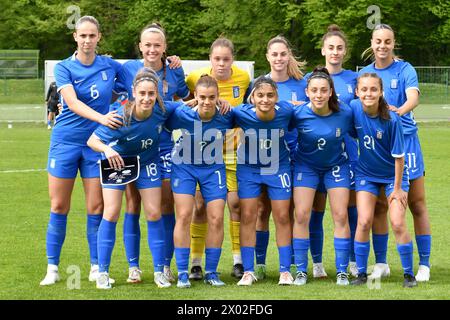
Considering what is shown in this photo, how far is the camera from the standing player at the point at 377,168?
24.6 ft

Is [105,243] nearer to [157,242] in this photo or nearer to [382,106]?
[157,242]

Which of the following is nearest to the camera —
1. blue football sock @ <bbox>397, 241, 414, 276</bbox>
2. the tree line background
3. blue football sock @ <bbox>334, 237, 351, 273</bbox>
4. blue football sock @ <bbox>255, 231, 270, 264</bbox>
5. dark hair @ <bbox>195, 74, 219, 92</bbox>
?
dark hair @ <bbox>195, 74, 219, 92</bbox>

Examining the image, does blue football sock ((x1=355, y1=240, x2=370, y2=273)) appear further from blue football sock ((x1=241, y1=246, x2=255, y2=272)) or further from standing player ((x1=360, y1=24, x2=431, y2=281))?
blue football sock ((x1=241, y1=246, x2=255, y2=272))

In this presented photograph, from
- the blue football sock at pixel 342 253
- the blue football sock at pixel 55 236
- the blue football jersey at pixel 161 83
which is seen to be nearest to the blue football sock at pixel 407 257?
the blue football sock at pixel 342 253

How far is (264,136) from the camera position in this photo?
773cm

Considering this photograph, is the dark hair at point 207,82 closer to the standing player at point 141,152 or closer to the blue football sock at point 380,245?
the standing player at point 141,152

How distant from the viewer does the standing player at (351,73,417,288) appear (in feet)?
24.6

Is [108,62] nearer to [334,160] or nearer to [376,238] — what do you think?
[334,160]

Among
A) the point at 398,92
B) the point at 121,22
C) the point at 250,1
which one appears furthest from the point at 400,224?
the point at 121,22

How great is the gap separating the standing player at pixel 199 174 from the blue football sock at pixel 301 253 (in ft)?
2.05

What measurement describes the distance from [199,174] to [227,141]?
70 centimetres

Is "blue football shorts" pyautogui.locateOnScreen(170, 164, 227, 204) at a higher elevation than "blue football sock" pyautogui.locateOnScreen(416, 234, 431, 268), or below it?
higher

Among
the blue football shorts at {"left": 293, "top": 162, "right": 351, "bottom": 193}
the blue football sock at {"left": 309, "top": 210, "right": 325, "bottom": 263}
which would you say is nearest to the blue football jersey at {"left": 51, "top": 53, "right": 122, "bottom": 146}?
the blue football shorts at {"left": 293, "top": 162, "right": 351, "bottom": 193}

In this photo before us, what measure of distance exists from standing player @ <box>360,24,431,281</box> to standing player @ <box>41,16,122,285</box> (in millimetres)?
2138
